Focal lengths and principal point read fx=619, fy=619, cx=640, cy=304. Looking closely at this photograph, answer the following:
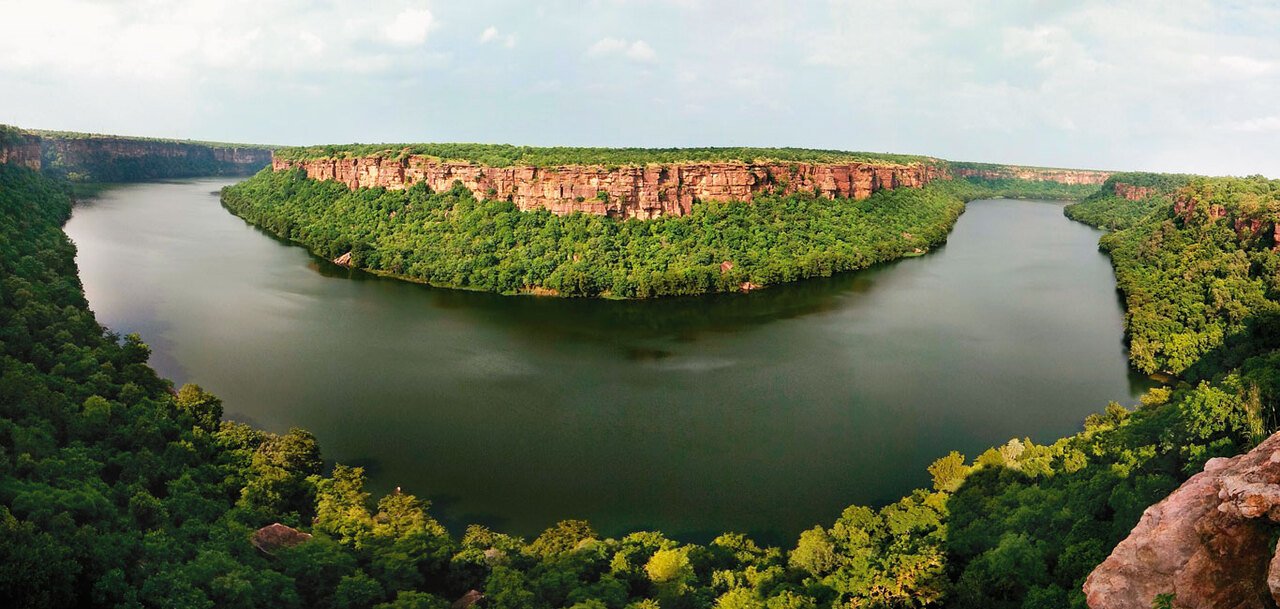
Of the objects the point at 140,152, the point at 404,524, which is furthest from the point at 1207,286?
the point at 140,152

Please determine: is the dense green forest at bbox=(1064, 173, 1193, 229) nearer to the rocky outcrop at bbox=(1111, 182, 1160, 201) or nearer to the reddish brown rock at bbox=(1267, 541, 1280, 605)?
the rocky outcrop at bbox=(1111, 182, 1160, 201)

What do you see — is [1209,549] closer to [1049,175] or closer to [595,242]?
[595,242]

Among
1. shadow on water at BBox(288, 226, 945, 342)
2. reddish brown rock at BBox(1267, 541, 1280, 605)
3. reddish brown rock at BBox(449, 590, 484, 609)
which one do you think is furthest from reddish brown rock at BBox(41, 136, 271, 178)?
reddish brown rock at BBox(1267, 541, 1280, 605)

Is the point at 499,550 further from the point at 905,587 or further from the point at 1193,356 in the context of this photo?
the point at 1193,356

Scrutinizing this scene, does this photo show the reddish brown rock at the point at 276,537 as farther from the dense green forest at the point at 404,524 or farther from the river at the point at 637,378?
the river at the point at 637,378

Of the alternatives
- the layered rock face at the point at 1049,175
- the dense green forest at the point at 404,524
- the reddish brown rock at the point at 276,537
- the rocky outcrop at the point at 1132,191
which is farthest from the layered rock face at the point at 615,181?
the layered rock face at the point at 1049,175

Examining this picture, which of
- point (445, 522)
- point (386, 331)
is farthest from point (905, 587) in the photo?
point (386, 331)
